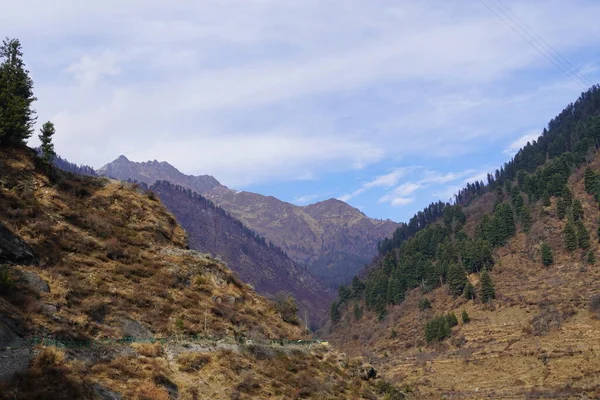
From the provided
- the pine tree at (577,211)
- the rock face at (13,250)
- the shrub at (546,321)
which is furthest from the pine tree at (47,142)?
the pine tree at (577,211)

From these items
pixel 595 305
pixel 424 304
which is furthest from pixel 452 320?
pixel 595 305

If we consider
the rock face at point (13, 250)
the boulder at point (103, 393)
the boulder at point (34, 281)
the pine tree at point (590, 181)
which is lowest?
the boulder at point (103, 393)

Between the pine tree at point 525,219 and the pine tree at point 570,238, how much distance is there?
78.3 feet

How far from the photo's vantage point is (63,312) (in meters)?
31.7

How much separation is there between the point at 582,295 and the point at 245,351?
107176mm

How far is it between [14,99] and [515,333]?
107017 mm

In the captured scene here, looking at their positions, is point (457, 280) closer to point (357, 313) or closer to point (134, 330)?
point (357, 313)

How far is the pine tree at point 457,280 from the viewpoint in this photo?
155 m

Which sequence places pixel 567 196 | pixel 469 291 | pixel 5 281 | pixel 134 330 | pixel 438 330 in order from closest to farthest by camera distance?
pixel 5 281 < pixel 134 330 < pixel 438 330 < pixel 469 291 < pixel 567 196

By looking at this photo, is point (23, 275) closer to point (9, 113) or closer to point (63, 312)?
point (63, 312)

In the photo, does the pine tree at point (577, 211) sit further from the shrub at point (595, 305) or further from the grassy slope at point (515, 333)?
the shrub at point (595, 305)

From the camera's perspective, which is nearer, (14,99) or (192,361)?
(192,361)

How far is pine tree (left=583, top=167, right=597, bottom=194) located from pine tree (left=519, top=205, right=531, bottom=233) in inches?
781

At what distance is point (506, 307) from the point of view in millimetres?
129000
